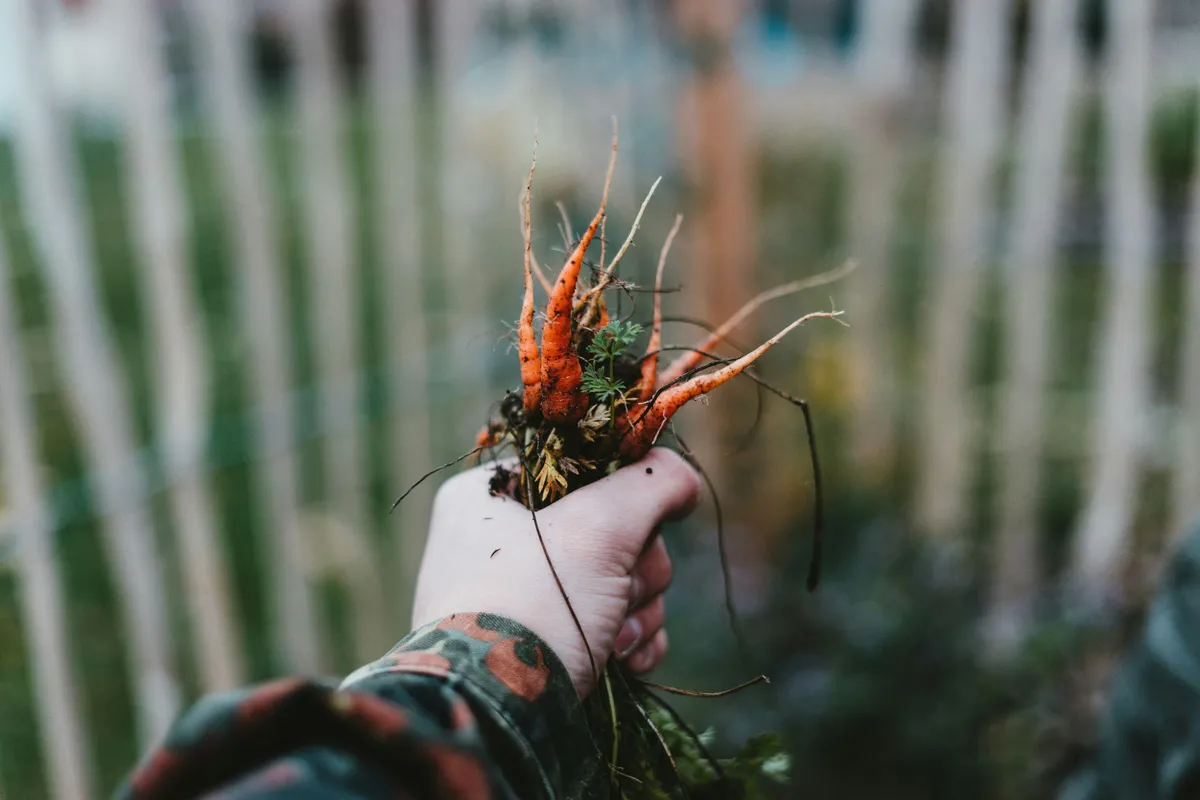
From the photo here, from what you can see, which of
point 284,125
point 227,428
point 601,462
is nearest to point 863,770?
point 601,462

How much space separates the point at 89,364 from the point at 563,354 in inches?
59.3

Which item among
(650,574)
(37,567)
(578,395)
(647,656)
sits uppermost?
(578,395)

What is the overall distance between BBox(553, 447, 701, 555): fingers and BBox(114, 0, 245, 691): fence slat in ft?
5.46

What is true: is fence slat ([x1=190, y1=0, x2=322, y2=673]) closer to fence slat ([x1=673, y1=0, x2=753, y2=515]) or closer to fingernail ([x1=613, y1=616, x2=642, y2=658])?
fence slat ([x1=673, y1=0, x2=753, y2=515])

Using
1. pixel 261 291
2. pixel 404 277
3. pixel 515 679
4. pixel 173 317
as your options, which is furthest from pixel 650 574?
pixel 404 277

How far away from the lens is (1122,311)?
305 centimetres

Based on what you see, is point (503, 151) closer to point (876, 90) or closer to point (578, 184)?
point (578, 184)

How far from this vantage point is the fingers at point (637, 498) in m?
0.94

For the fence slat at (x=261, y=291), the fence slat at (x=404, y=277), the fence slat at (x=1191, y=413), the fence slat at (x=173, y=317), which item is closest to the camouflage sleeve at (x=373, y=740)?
the fence slat at (x=173, y=317)

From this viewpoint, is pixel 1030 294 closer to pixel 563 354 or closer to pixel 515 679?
pixel 563 354

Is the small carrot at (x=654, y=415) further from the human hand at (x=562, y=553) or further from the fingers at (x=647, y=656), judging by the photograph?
the fingers at (x=647, y=656)

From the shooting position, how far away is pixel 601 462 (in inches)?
40.9

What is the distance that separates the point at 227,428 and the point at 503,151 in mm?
1695

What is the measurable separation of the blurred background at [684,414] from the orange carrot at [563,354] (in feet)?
4.84
